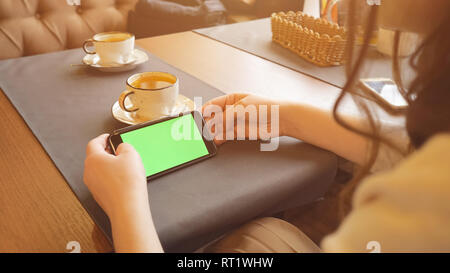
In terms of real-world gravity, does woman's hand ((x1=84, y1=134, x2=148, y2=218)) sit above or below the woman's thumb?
below

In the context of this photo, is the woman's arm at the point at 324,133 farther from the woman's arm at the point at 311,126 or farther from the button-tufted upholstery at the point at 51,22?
the button-tufted upholstery at the point at 51,22

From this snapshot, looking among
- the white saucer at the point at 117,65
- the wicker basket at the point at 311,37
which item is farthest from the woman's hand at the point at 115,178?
the wicker basket at the point at 311,37

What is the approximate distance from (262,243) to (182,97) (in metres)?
0.36

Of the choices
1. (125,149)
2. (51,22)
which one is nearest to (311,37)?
(125,149)

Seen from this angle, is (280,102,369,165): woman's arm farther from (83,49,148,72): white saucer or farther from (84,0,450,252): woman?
(83,49,148,72): white saucer

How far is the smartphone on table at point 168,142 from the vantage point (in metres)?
0.56

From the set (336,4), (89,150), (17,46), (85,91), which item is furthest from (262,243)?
(17,46)

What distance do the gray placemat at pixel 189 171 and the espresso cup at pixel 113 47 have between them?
101mm

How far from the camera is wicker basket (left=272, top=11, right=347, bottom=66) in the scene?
979mm

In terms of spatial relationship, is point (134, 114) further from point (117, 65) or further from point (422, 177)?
point (422, 177)

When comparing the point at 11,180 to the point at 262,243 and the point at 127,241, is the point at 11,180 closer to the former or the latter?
the point at 127,241

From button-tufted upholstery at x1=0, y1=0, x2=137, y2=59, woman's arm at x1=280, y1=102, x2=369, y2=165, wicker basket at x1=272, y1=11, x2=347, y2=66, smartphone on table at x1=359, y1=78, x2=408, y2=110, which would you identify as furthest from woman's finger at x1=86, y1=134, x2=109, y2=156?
button-tufted upholstery at x1=0, y1=0, x2=137, y2=59

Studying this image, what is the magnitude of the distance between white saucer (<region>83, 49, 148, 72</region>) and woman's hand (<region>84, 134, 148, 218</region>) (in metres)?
0.41
